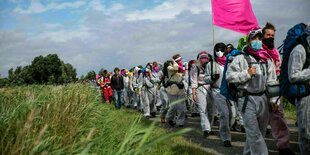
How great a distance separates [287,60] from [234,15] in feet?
14.3

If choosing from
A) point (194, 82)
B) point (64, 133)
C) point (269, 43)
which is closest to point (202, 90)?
point (194, 82)

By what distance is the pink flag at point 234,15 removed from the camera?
30.2 feet

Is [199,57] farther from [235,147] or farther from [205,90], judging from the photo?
[235,147]

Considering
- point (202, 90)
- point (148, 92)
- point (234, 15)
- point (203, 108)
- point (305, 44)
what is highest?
point (234, 15)

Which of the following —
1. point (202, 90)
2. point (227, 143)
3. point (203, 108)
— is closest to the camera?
point (227, 143)

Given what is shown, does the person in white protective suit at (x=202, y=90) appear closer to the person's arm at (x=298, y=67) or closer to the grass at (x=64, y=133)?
the grass at (x=64, y=133)

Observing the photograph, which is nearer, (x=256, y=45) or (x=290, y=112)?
(x=256, y=45)

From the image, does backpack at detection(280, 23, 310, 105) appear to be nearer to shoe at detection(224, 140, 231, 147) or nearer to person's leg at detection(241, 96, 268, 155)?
person's leg at detection(241, 96, 268, 155)

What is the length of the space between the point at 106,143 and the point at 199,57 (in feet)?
15.9

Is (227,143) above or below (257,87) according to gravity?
below

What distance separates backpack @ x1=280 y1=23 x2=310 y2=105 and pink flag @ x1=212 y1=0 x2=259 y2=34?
13.0ft

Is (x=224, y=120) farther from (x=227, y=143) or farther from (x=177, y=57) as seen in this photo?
(x=177, y=57)

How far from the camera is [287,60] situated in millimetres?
5109

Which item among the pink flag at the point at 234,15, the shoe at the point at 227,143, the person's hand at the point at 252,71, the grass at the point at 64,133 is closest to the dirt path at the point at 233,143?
the shoe at the point at 227,143
